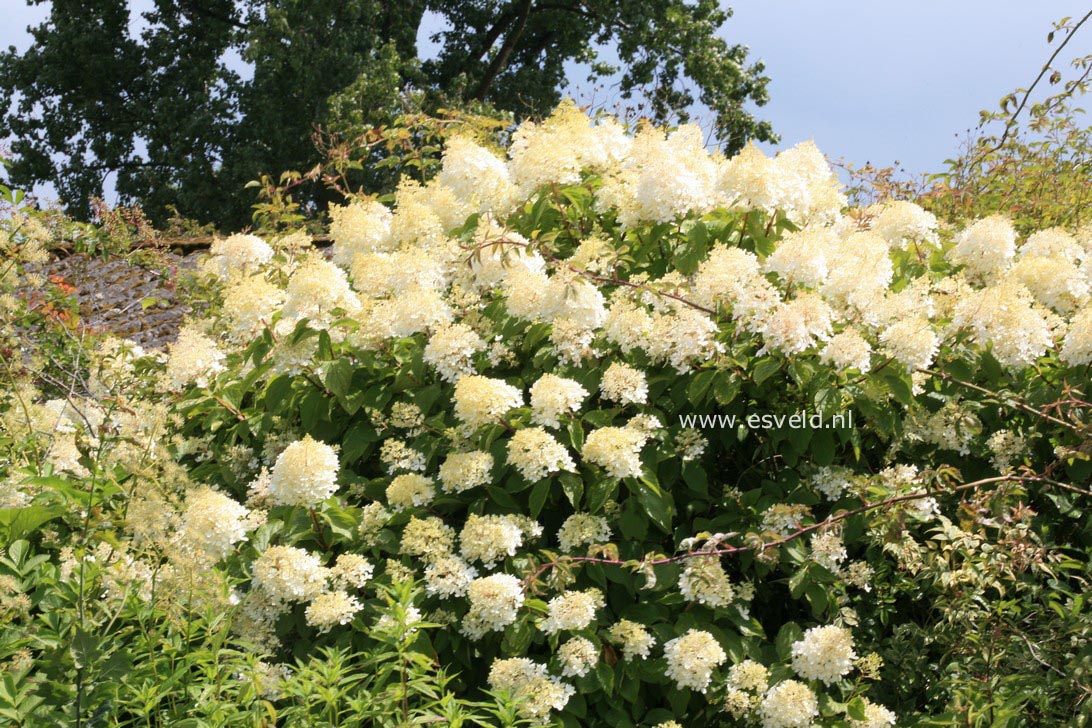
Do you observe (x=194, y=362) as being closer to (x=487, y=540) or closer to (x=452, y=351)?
(x=452, y=351)

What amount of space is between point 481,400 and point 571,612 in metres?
0.69

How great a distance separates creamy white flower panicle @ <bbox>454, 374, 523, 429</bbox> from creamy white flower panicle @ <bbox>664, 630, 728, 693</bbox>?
0.85 metres

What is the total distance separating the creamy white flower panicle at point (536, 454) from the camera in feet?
10.2

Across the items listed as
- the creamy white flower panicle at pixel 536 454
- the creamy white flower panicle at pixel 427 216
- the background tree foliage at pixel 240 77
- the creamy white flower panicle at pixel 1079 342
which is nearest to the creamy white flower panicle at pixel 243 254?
the creamy white flower panicle at pixel 427 216

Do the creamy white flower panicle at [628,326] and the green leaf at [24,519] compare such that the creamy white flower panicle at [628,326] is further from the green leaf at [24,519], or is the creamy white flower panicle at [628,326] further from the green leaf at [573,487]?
the green leaf at [24,519]

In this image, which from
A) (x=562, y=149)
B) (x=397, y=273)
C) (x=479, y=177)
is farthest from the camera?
(x=479, y=177)

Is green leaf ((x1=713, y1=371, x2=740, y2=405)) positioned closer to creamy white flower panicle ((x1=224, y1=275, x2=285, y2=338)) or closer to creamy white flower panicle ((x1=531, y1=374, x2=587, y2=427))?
creamy white flower panicle ((x1=531, y1=374, x2=587, y2=427))

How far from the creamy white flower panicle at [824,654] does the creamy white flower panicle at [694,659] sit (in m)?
0.24

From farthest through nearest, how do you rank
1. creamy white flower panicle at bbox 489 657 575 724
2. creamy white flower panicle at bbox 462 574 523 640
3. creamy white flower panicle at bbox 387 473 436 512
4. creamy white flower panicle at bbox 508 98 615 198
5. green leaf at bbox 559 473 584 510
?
creamy white flower panicle at bbox 508 98 615 198
creamy white flower panicle at bbox 387 473 436 512
green leaf at bbox 559 473 584 510
creamy white flower panicle at bbox 462 574 523 640
creamy white flower panicle at bbox 489 657 575 724

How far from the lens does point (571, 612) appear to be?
2.91 meters

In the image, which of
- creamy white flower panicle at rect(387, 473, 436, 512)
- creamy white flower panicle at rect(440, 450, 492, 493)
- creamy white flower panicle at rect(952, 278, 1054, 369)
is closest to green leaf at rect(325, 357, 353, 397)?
creamy white flower panicle at rect(387, 473, 436, 512)

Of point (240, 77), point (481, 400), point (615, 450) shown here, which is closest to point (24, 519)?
point (481, 400)

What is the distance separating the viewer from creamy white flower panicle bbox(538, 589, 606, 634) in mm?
2910

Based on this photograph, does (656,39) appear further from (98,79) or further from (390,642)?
(390,642)
